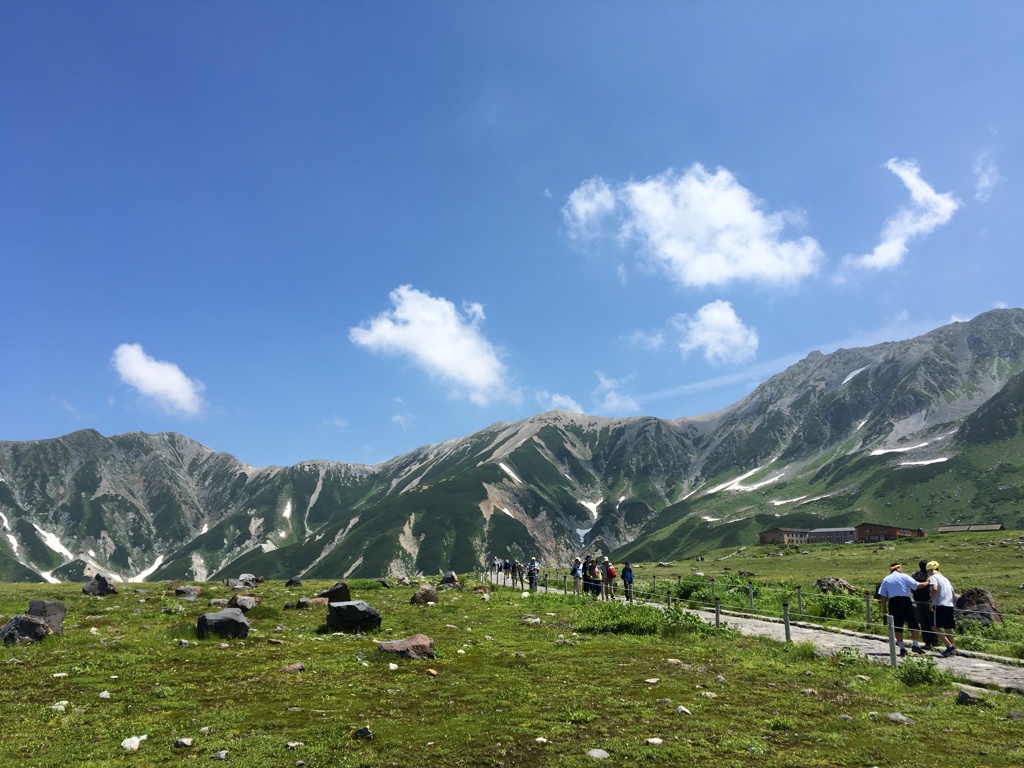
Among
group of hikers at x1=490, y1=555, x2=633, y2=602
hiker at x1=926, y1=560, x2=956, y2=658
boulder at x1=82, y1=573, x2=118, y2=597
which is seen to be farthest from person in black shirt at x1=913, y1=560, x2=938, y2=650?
boulder at x1=82, y1=573, x2=118, y2=597

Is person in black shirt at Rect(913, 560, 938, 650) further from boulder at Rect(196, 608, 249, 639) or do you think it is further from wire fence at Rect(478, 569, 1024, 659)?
boulder at Rect(196, 608, 249, 639)

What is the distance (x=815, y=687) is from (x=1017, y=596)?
41.2 metres

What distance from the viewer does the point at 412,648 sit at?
57.5ft

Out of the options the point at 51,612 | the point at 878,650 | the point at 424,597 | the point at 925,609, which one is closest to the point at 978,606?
the point at 925,609

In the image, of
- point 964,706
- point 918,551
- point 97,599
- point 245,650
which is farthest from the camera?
point 918,551

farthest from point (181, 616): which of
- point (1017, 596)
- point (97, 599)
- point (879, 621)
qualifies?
point (1017, 596)

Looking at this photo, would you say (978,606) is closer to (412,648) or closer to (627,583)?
(627,583)

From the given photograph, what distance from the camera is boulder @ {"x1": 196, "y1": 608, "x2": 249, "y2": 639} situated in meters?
19.8

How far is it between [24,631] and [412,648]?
12.7 metres

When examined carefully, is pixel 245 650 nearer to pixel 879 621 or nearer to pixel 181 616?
pixel 181 616

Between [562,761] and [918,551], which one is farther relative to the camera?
[918,551]

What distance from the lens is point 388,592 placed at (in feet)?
138

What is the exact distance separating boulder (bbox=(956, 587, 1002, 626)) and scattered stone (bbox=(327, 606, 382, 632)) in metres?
24.8

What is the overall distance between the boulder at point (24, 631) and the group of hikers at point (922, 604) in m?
28.9
